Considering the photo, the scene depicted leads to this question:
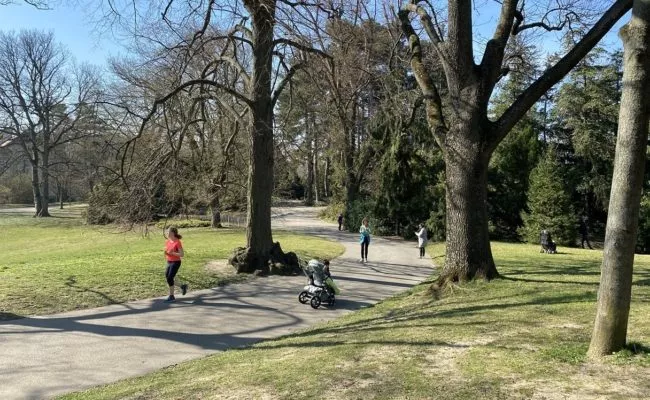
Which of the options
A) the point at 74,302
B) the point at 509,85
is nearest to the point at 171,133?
the point at 74,302

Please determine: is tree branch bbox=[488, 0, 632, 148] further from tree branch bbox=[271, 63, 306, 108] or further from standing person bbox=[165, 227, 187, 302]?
standing person bbox=[165, 227, 187, 302]

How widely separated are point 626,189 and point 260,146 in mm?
12537

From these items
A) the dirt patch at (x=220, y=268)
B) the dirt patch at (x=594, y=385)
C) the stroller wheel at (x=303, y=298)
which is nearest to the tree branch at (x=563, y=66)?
the stroller wheel at (x=303, y=298)

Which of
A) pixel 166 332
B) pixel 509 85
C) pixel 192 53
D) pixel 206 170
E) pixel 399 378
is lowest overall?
pixel 166 332

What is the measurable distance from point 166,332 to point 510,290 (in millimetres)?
6720

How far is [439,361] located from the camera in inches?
234

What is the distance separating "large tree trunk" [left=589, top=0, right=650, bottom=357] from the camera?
16.9 feet

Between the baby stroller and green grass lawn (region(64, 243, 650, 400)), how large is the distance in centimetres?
215

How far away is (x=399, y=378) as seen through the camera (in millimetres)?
5402

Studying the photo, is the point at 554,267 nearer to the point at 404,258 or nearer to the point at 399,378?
the point at 404,258

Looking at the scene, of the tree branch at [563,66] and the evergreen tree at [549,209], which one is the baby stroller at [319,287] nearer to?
the tree branch at [563,66]

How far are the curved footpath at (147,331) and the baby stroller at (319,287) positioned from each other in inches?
9.5

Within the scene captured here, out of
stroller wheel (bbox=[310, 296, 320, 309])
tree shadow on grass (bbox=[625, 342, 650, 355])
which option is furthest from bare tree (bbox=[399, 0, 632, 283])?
tree shadow on grass (bbox=[625, 342, 650, 355])

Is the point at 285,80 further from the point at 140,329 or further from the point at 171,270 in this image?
the point at 140,329
